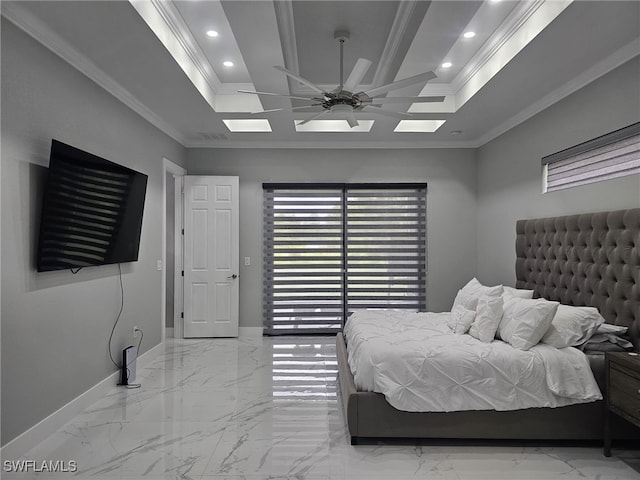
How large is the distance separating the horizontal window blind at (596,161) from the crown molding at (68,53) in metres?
4.14

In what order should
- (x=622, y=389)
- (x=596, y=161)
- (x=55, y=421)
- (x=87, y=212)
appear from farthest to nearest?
1. (x=596, y=161)
2. (x=87, y=212)
3. (x=55, y=421)
4. (x=622, y=389)

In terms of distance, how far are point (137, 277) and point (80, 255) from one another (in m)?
1.22

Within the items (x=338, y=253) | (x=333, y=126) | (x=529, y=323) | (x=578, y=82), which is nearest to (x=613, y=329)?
(x=529, y=323)

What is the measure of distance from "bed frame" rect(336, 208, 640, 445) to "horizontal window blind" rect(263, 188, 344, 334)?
8.20 feet

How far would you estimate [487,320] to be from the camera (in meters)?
3.25

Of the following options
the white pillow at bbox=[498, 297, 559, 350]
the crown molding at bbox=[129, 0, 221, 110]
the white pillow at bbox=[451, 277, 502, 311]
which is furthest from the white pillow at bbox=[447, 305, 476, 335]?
the crown molding at bbox=[129, 0, 221, 110]

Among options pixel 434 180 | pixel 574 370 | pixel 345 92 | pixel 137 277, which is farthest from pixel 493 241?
pixel 137 277

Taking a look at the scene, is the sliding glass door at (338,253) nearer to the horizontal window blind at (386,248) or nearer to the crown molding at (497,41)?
the horizontal window blind at (386,248)

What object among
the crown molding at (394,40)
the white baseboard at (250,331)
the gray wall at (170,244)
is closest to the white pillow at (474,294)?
the crown molding at (394,40)

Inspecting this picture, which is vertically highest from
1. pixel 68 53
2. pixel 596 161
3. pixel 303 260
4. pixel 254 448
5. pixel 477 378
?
pixel 68 53

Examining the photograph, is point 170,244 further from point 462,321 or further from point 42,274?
point 462,321

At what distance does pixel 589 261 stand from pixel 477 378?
59.6 inches

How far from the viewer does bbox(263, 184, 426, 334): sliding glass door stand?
600 centimetres

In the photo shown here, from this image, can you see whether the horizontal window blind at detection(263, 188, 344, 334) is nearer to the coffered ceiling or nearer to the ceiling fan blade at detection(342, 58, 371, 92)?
the coffered ceiling
